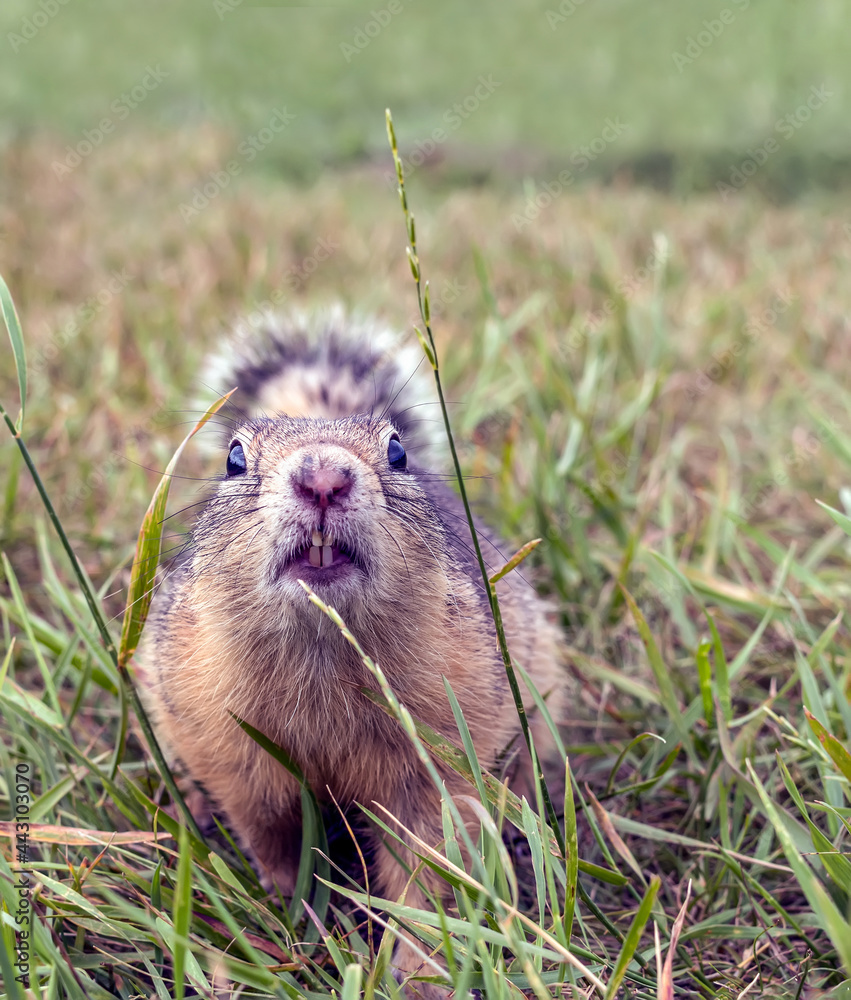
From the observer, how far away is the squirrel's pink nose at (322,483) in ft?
6.68

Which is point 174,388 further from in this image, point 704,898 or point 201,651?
point 704,898

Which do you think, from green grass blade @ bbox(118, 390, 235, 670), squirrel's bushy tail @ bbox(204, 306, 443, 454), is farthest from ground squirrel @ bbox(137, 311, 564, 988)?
squirrel's bushy tail @ bbox(204, 306, 443, 454)

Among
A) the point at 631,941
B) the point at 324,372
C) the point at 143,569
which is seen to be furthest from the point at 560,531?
the point at 631,941

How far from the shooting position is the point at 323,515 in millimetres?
2066

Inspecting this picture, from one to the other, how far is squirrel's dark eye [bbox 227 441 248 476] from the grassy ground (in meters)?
0.85

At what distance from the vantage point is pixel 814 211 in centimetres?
989

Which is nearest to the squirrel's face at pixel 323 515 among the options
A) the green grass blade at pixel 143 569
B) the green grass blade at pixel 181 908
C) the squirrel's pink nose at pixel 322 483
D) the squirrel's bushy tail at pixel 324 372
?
the squirrel's pink nose at pixel 322 483

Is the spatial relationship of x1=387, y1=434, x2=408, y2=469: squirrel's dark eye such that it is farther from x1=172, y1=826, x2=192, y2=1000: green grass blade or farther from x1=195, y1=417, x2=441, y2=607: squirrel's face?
x1=172, y1=826, x2=192, y2=1000: green grass blade

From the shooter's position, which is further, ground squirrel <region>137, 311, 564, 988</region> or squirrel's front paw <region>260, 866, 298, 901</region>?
squirrel's front paw <region>260, 866, 298, 901</region>

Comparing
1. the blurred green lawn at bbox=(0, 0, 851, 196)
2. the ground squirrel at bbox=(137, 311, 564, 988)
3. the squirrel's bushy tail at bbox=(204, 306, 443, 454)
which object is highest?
the blurred green lawn at bbox=(0, 0, 851, 196)

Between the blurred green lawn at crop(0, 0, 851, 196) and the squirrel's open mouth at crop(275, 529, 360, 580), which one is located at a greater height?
the blurred green lawn at crop(0, 0, 851, 196)

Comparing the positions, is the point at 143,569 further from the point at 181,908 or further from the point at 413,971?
the point at 413,971

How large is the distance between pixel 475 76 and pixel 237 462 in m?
9.94

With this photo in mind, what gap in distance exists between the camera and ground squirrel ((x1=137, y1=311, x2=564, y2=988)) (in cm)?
215
